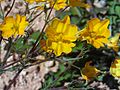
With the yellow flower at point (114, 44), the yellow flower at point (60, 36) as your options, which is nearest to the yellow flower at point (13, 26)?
the yellow flower at point (60, 36)

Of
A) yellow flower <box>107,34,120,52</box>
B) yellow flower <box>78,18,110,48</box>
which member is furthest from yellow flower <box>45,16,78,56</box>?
yellow flower <box>107,34,120,52</box>

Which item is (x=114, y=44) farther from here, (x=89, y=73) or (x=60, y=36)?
(x=60, y=36)

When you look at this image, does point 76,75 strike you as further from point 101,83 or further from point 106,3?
point 106,3

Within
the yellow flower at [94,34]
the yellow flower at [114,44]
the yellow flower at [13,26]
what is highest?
the yellow flower at [13,26]

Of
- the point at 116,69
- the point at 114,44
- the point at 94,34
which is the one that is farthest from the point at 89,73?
the point at 114,44

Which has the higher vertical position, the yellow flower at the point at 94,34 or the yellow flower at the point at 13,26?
the yellow flower at the point at 13,26

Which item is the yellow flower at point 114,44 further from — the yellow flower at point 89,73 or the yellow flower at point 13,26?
the yellow flower at point 13,26
